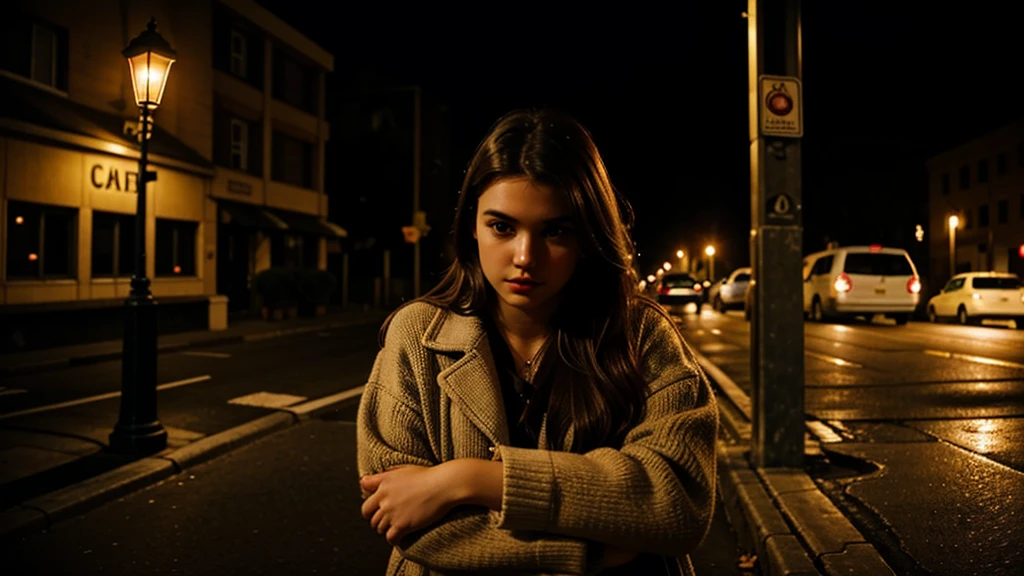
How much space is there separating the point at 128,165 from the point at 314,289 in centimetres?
748

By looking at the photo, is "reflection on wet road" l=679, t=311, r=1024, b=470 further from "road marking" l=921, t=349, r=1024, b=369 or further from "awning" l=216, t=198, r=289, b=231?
"awning" l=216, t=198, r=289, b=231

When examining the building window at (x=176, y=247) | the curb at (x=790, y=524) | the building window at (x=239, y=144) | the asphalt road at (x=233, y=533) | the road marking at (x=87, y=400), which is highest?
the building window at (x=239, y=144)

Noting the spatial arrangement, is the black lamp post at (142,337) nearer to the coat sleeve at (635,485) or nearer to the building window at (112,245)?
the coat sleeve at (635,485)

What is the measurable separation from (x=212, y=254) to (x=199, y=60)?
221 inches

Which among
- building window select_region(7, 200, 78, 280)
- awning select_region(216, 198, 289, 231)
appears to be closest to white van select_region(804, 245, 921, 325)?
awning select_region(216, 198, 289, 231)

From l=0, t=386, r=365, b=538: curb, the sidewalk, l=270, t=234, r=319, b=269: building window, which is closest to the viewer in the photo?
l=0, t=386, r=365, b=538: curb

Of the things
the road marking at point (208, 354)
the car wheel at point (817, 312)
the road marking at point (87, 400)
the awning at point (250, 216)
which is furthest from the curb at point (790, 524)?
the awning at point (250, 216)

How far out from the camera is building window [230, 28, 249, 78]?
23.3 metres

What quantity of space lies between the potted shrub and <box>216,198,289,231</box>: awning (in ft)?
6.39

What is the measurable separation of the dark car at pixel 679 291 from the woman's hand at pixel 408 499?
27.5m

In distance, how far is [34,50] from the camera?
50.7 ft

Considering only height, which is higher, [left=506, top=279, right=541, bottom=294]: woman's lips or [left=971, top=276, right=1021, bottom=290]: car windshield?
[left=971, top=276, right=1021, bottom=290]: car windshield

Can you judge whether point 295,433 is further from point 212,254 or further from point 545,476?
point 212,254

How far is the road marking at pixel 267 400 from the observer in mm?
8539
